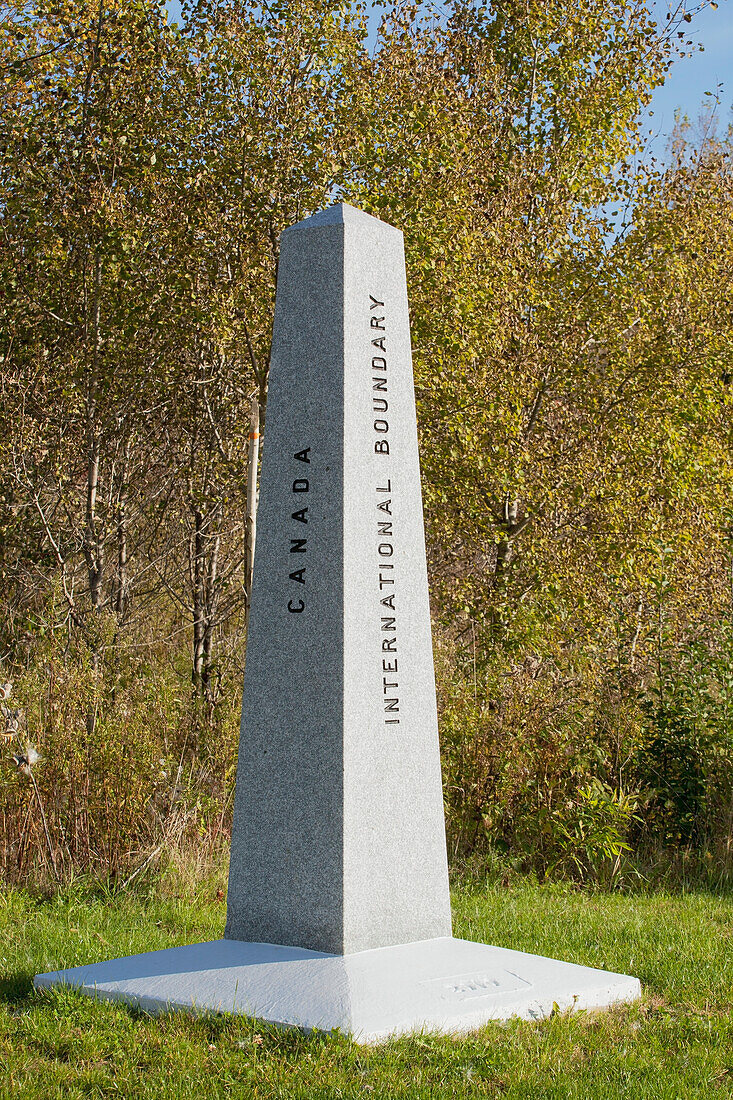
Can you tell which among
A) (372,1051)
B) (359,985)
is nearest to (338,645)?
(359,985)

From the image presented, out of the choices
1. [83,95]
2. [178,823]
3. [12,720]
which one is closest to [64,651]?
[12,720]

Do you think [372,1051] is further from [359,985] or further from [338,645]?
[338,645]

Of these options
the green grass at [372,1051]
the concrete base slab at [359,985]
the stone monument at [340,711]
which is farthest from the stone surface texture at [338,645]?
the green grass at [372,1051]

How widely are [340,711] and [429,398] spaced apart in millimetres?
6184

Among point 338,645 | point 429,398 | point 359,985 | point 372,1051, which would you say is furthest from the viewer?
point 429,398

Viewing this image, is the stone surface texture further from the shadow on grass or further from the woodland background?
the woodland background

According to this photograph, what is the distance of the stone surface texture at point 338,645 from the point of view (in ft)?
14.4

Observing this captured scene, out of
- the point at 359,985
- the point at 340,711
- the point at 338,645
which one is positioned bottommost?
the point at 359,985

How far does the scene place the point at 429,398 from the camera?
33.4ft

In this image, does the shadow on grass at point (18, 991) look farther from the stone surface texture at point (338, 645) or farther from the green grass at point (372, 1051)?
the stone surface texture at point (338, 645)

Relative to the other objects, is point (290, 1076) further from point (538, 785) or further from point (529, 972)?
point (538, 785)

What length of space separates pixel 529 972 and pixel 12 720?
368cm

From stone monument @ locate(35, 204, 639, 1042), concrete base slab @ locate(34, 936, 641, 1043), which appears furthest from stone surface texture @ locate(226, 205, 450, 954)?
concrete base slab @ locate(34, 936, 641, 1043)

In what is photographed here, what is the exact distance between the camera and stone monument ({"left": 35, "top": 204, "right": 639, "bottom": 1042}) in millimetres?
4168
